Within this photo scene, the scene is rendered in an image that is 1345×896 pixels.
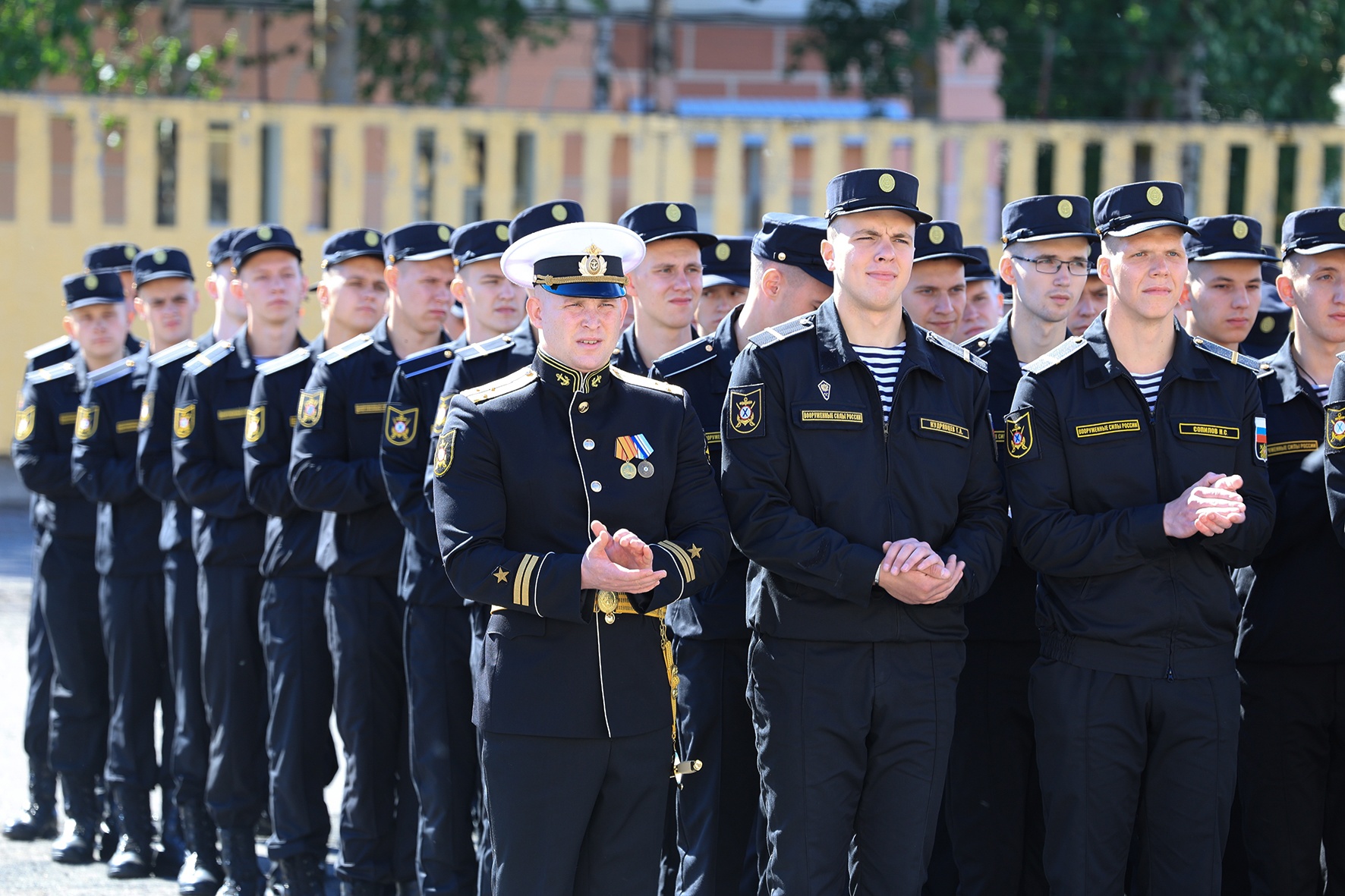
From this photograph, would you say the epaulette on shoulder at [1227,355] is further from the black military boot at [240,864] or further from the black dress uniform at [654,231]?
the black military boot at [240,864]

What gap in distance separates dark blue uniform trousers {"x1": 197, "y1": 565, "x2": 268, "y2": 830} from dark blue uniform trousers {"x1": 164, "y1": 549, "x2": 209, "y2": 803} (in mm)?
153

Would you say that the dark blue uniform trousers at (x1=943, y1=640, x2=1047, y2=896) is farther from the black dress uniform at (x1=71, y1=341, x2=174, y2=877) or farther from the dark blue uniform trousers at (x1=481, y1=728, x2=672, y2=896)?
the black dress uniform at (x1=71, y1=341, x2=174, y2=877)

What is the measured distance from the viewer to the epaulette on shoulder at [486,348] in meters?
5.25

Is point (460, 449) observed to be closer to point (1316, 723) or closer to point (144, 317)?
point (1316, 723)

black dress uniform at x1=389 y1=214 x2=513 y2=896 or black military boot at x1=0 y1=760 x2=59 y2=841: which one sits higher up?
black dress uniform at x1=389 y1=214 x2=513 y2=896

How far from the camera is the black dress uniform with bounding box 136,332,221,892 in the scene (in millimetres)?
5930

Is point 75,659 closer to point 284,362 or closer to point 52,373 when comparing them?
point 52,373

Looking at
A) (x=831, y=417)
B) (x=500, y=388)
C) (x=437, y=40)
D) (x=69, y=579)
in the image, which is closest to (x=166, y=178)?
(x=437, y=40)

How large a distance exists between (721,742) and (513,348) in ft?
4.96

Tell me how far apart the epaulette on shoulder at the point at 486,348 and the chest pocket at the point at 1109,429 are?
1.98m

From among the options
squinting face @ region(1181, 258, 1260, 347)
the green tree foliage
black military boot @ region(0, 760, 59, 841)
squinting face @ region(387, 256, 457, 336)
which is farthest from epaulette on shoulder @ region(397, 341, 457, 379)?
the green tree foliage

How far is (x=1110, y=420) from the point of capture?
4.34 metres

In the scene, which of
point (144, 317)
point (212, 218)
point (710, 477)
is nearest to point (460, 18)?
point (212, 218)

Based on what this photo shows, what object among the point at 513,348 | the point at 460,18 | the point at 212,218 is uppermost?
the point at 460,18
